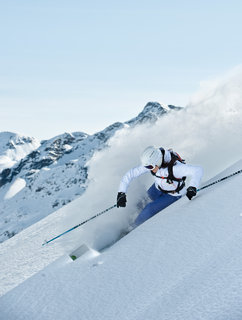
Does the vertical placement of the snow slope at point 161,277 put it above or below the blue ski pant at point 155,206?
below

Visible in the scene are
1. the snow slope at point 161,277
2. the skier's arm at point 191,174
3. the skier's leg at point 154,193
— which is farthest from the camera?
the skier's leg at point 154,193

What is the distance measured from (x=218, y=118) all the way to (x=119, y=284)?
24.4 ft

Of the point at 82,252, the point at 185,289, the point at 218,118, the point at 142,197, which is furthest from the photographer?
the point at 218,118

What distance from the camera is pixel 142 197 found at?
7246 millimetres

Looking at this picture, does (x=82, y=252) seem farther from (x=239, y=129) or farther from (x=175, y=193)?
(x=239, y=129)

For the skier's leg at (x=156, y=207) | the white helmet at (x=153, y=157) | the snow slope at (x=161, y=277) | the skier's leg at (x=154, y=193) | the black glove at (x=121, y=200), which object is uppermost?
the white helmet at (x=153, y=157)

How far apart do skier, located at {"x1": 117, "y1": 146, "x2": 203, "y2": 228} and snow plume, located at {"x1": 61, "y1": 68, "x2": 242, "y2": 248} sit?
76 cm

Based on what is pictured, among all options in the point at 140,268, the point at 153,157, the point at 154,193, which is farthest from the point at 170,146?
the point at 140,268

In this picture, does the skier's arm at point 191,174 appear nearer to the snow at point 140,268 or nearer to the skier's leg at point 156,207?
the snow at point 140,268

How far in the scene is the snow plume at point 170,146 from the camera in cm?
673

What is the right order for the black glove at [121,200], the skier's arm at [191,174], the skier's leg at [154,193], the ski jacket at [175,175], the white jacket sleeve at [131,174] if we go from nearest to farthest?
the skier's arm at [191,174]
the ski jacket at [175,175]
the black glove at [121,200]
the white jacket sleeve at [131,174]
the skier's leg at [154,193]

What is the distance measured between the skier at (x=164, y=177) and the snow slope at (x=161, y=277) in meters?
0.80

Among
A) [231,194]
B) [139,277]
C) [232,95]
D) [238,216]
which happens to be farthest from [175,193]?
[232,95]

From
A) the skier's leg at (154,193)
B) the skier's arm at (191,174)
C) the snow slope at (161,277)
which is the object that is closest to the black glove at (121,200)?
the skier's leg at (154,193)
